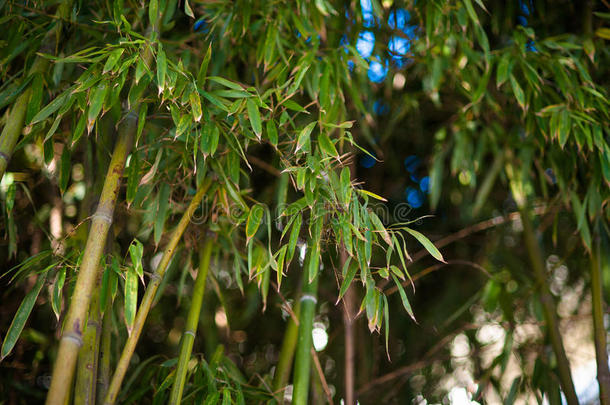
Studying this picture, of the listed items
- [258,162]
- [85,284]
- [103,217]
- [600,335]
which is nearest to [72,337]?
[85,284]

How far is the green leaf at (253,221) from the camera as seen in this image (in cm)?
114

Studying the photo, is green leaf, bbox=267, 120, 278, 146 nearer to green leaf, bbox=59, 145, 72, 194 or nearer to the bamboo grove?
the bamboo grove

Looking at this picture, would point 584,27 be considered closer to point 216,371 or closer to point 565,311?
point 565,311

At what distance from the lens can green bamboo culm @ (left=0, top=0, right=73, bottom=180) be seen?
1.12 meters

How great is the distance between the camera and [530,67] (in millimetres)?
1469

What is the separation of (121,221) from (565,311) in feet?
5.74

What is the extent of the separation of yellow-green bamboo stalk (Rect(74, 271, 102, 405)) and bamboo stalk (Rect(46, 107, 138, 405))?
0.45ft

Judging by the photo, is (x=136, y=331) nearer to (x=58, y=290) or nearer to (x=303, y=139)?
(x=58, y=290)

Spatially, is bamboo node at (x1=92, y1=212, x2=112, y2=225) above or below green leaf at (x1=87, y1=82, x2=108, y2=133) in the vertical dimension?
below

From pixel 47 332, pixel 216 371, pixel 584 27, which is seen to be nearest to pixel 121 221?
pixel 47 332

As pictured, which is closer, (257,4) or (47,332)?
(257,4)

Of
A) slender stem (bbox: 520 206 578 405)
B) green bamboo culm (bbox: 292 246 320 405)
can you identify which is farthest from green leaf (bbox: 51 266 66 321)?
slender stem (bbox: 520 206 578 405)

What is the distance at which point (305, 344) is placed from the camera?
4.03 ft

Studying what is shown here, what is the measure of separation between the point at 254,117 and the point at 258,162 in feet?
2.54
